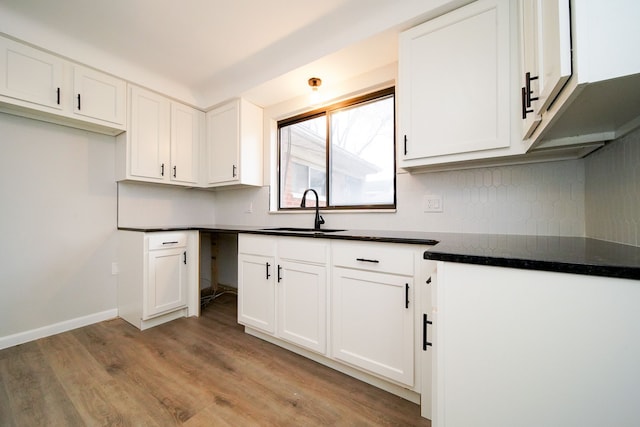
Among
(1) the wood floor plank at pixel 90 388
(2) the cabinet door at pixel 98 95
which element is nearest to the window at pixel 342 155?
(2) the cabinet door at pixel 98 95

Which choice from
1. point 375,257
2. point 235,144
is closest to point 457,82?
point 375,257

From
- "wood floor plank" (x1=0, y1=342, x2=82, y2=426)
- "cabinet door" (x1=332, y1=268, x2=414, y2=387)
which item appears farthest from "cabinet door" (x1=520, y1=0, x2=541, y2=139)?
"wood floor plank" (x1=0, y1=342, x2=82, y2=426)

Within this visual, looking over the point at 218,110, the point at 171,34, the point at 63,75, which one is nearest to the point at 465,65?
the point at 171,34

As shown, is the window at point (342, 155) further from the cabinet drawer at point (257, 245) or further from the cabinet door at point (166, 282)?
the cabinet door at point (166, 282)

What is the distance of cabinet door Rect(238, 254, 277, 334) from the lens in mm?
1905

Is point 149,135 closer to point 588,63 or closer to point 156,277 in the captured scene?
point 156,277

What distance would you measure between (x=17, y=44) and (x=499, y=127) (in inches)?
130

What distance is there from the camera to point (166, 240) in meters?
2.35

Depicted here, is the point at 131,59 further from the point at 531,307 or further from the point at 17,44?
the point at 531,307

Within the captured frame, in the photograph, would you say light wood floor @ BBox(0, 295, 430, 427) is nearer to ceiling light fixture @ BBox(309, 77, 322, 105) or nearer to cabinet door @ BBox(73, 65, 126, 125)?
cabinet door @ BBox(73, 65, 126, 125)

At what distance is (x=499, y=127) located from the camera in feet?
4.31

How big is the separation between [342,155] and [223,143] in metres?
1.40

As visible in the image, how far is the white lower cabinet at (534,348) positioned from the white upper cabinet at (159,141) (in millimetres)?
2828

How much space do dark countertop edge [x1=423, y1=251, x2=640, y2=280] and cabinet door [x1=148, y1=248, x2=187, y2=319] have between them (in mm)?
2375
